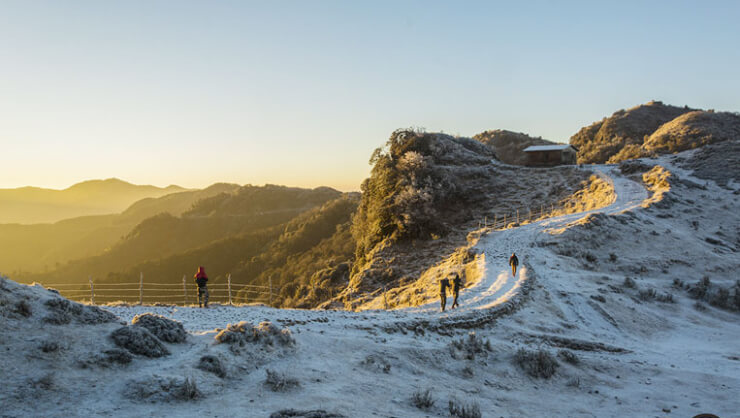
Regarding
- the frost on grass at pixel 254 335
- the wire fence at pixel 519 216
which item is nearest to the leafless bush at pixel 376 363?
the frost on grass at pixel 254 335

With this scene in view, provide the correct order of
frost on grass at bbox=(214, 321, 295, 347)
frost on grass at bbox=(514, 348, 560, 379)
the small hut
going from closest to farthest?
frost on grass at bbox=(214, 321, 295, 347), frost on grass at bbox=(514, 348, 560, 379), the small hut

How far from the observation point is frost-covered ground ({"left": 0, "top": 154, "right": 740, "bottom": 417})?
7297mm

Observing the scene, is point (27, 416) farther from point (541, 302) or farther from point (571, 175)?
point (571, 175)

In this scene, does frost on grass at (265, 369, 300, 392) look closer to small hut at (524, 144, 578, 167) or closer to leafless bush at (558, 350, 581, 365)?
leafless bush at (558, 350, 581, 365)

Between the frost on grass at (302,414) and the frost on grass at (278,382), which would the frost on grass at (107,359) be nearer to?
the frost on grass at (278,382)

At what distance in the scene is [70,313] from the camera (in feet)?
30.0

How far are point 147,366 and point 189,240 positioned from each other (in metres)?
127

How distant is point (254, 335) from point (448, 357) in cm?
500

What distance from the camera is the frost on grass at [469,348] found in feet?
37.8

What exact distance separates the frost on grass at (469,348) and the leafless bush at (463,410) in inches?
121

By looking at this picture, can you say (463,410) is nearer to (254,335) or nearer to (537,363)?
(537,363)

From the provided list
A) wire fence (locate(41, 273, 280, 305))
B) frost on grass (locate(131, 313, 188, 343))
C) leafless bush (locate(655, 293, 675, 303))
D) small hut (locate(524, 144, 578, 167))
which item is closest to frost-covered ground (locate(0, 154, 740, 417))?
leafless bush (locate(655, 293, 675, 303))

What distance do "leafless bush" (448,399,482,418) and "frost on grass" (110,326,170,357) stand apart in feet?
19.0

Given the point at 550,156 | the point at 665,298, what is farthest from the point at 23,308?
the point at 550,156
